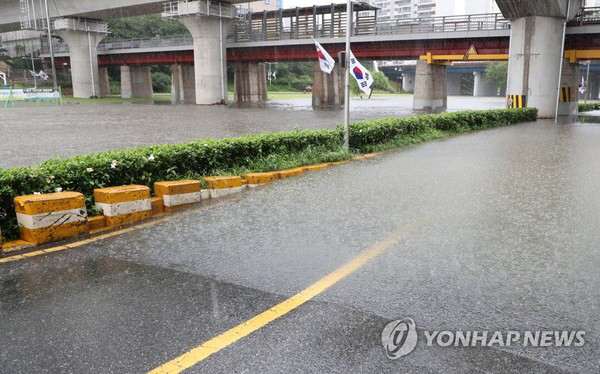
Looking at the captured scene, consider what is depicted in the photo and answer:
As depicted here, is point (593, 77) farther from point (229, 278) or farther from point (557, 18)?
point (229, 278)

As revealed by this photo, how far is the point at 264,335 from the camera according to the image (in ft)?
13.1

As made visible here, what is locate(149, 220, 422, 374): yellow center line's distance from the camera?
3615 mm

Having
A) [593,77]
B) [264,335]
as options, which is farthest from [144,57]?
[593,77]

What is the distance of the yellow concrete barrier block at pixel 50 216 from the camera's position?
635 centimetres

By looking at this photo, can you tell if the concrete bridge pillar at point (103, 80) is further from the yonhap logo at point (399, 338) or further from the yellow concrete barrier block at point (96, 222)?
the yonhap logo at point (399, 338)

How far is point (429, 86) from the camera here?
1870 inches

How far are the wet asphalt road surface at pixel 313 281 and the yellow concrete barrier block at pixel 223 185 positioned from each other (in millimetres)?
296

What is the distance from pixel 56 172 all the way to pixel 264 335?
4.69m

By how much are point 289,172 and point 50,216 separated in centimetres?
542

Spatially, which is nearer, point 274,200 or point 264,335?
point 264,335

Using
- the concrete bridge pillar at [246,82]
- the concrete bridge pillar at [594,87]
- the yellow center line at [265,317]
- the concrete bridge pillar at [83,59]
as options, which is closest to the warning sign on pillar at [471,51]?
the concrete bridge pillar at [246,82]

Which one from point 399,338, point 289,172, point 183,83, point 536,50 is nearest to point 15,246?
point 399,338

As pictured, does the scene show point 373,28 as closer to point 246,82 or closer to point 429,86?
point 429,86

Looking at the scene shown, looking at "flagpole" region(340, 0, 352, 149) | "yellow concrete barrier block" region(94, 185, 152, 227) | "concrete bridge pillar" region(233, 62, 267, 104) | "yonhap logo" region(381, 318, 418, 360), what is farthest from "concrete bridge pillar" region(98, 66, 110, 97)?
"yonhap logo" region(381, 318, 418, 360)
